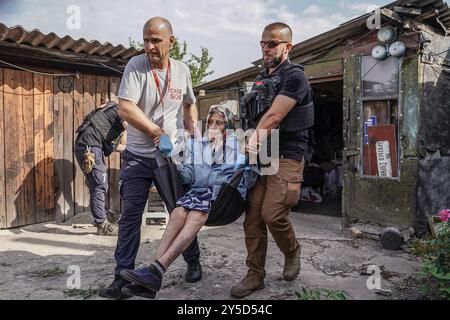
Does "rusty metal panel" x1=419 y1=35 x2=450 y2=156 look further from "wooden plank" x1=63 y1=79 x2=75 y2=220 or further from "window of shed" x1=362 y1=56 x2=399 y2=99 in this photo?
"wooden plank" x1=63 y1=79 x2=75 y2=220

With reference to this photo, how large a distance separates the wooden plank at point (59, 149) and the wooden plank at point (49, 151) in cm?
5

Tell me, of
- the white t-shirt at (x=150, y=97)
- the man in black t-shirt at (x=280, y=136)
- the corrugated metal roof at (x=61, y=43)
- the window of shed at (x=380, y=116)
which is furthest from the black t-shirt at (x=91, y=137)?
the window of shed at (x=380, y=116)

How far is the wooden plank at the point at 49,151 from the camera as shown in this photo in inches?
246

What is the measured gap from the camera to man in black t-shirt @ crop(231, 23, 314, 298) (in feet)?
10.4

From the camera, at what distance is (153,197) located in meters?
7.23

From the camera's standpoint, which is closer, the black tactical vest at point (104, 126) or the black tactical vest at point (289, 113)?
the black tactical vest at point (289, 113)

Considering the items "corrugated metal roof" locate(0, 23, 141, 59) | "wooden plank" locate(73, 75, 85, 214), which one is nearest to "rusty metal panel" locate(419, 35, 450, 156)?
"corrugated metal roof" locate(0, 23, 141, 59)

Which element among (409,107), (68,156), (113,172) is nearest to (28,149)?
(68,156)

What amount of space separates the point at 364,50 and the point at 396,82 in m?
0.69

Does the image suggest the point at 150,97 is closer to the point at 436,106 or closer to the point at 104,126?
the point at 104,126

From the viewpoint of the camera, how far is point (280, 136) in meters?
3.39

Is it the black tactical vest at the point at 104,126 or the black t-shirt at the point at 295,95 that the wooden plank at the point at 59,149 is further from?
the black t-shirt at the point at 295,95

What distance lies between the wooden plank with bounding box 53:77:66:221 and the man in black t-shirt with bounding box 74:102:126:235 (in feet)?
2.67
